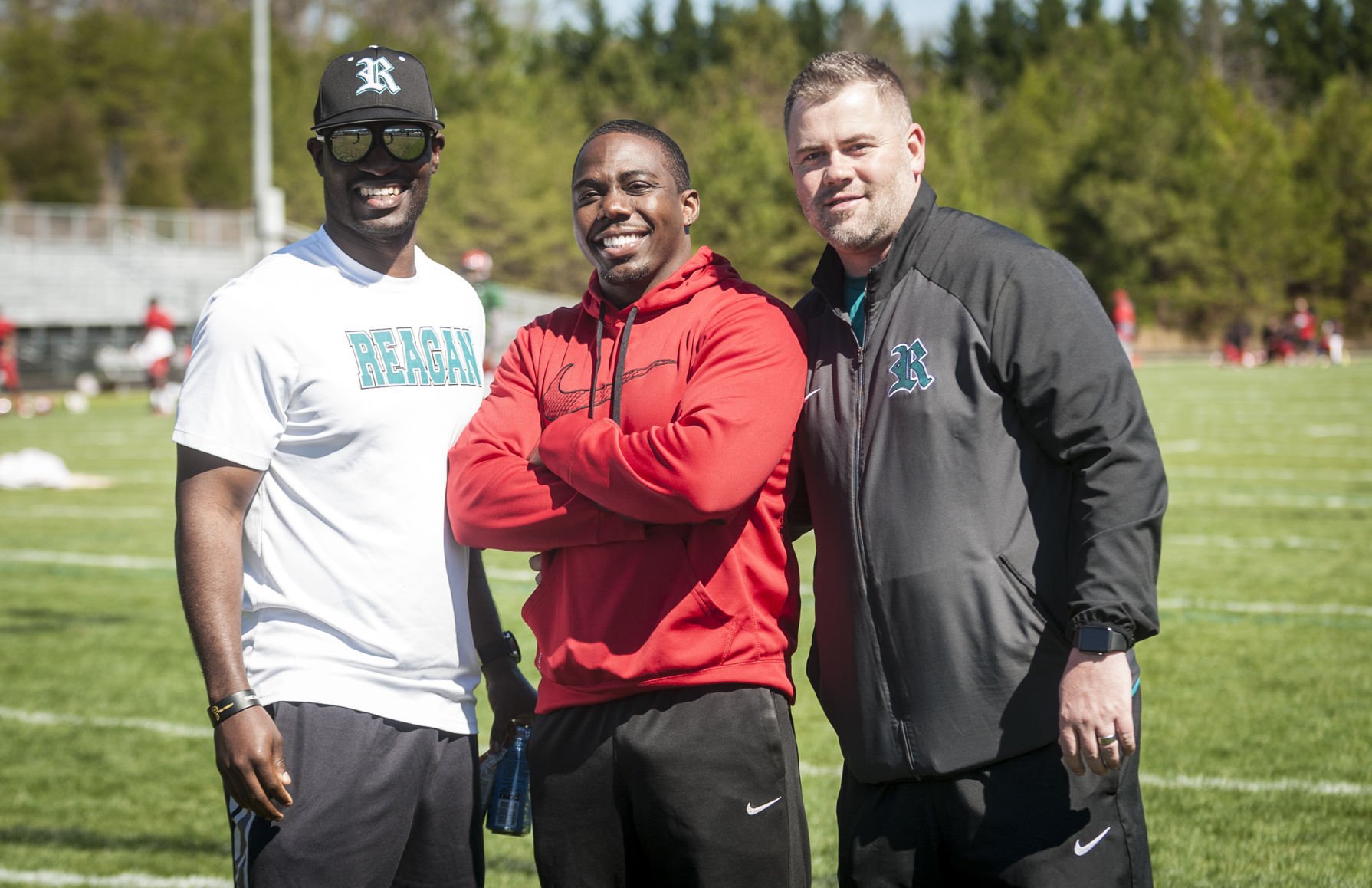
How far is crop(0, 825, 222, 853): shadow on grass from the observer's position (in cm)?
501

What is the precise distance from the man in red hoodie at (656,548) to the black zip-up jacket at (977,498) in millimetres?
156

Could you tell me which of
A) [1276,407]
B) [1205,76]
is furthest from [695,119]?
[1276,407]

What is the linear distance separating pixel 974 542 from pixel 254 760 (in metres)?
1.43

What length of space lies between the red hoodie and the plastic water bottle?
262mm

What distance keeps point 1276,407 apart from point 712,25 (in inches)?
2778

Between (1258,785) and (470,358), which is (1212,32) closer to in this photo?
(1258,785)

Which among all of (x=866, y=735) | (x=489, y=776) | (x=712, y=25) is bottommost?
(x=489, y=776)

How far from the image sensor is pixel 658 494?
2.66m

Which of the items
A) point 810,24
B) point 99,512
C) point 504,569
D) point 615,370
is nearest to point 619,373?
point 615,370

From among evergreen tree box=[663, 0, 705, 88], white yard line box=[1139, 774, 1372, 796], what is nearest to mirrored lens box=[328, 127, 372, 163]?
white yard line box=[1139, 774, 1372, 796]

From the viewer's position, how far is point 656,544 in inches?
109

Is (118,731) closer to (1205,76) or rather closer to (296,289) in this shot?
(296,289)

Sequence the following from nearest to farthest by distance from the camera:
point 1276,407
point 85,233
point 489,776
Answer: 1. point 489,776
2. point 1276,407
3. point 85,233

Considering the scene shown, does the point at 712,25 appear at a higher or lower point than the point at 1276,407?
higher
